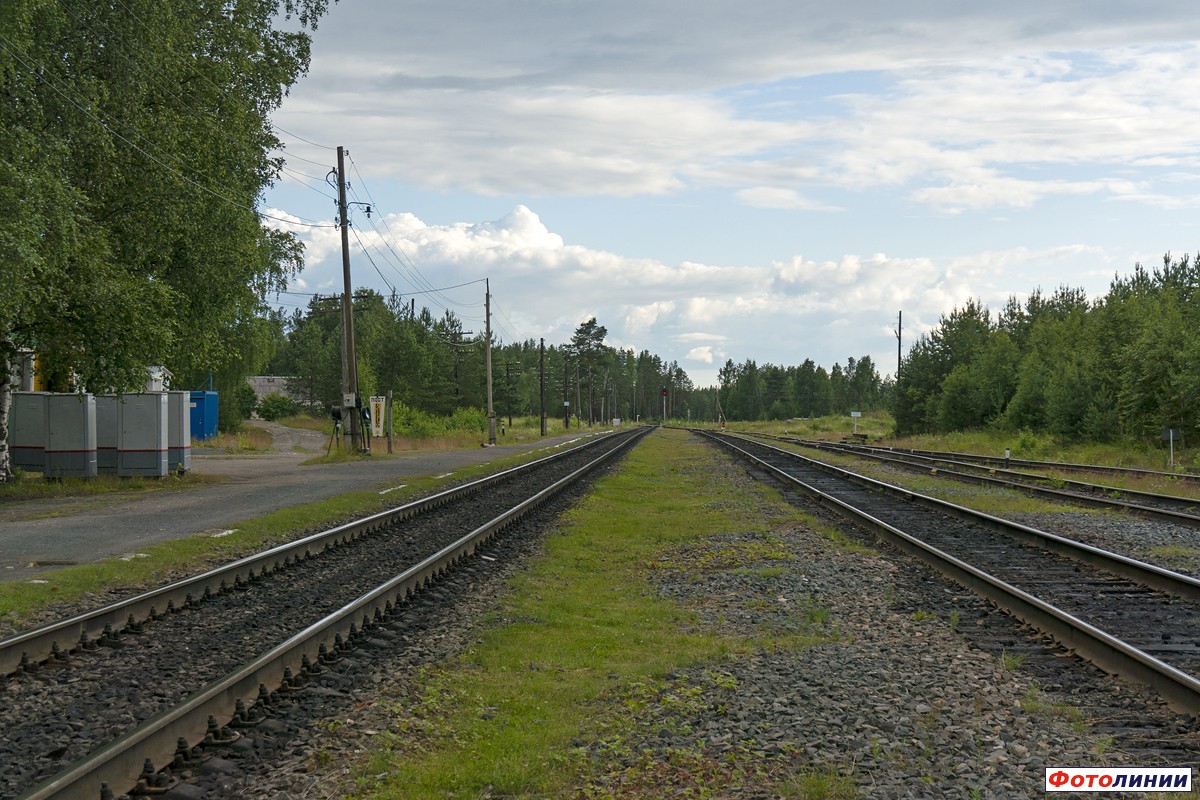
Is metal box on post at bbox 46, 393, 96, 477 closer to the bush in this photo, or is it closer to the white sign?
the white sign

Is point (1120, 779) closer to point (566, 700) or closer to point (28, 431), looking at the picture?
point (566, 700)

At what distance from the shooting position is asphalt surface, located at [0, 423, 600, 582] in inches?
530

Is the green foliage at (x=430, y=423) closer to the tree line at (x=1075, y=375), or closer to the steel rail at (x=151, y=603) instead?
the tree line at (x=1075, y=375)

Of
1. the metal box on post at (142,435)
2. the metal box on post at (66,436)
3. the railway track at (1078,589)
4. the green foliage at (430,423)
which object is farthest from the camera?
the green foliage at (430,423)

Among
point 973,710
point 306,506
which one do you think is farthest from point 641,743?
point 306,506

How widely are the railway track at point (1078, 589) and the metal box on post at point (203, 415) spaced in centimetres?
4786

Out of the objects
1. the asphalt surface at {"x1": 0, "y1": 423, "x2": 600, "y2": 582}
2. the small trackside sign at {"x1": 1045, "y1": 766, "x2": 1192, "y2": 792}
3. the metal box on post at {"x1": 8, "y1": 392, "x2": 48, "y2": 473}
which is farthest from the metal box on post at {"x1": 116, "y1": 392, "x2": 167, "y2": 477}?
the small trackside sign at {"x1": 1045, "y1": 766, "x2": 1192, "y2": 792}

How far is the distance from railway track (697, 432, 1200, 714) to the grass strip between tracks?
215 cm

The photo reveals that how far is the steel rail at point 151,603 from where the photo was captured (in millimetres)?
7480

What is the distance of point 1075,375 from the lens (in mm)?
44375

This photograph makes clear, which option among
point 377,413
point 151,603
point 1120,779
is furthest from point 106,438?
point 1120,779

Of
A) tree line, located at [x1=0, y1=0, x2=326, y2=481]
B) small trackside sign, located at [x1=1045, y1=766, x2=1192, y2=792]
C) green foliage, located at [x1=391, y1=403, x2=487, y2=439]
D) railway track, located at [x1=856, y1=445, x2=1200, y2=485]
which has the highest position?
tree line, located at [x1=0, y1=0, x2=326, y2=481]

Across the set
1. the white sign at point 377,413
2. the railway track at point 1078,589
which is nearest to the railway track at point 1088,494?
the railway track at point 1078,589

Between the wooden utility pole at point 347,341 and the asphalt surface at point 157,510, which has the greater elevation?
the wooden utility pole at point 347,341
